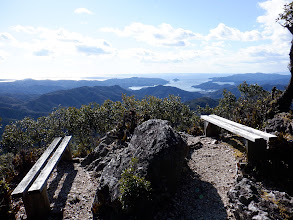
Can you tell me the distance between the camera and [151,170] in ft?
17.0

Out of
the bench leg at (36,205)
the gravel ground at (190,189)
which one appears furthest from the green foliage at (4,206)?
the gravel ground at (190,189)

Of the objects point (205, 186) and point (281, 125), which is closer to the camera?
point (205, 186)

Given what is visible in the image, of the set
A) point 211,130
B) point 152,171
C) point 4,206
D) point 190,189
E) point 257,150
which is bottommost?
point 190,189

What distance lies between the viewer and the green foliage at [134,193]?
182 inches

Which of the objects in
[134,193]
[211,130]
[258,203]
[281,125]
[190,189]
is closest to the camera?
[258,203]

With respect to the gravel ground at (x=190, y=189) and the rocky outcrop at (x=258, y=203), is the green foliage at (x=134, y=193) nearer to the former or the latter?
the gravel ground at (x=190, y=189)

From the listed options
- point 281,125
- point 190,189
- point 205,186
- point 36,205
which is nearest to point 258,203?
point 205,186

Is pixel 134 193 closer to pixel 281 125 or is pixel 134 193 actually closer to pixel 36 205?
pixel 36 205

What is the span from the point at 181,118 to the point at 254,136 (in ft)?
100

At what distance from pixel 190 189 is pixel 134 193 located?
2.13 meters

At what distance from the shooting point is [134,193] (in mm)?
4602

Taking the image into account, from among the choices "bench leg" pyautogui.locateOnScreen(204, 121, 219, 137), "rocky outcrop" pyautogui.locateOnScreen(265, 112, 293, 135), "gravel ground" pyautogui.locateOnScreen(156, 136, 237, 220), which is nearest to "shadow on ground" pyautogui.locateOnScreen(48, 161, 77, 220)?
"gravel ground" pyautogui.locateOnScreen(156, 136, 237, 220)

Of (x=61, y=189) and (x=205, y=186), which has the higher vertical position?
(x=205, y=186)

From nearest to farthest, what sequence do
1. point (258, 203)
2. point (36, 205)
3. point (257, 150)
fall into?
point (258, 203) < point (36, 205) < point (257, 150)
